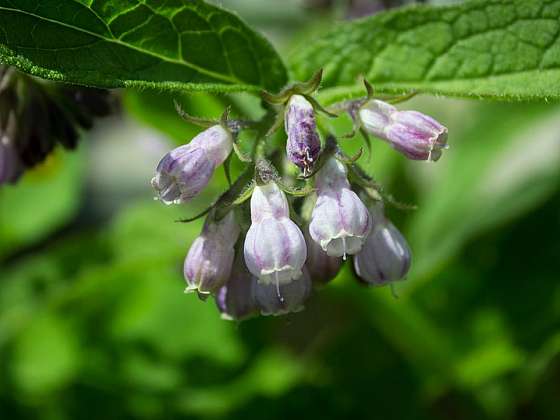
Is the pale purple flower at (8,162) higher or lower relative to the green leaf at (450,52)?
higher

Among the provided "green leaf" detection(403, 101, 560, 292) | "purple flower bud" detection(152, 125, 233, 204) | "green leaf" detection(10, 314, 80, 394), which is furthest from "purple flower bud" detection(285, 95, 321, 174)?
"green leaf" detection(10, 314, 80, 394)

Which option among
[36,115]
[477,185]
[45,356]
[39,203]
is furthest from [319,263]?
[39,203]

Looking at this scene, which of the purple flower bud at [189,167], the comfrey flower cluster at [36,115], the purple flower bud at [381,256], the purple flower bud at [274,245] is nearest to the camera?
the purple flower bud at [274,245]

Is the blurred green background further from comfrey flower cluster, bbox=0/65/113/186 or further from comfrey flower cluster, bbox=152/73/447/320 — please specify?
comfrey flower cluster, bbox=152/73/447/320

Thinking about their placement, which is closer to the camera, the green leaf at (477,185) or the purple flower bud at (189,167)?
the purple flower bud at (189,167)

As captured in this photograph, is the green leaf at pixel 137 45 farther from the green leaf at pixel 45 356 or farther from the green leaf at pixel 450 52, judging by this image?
the green leaf at pixel 45 356

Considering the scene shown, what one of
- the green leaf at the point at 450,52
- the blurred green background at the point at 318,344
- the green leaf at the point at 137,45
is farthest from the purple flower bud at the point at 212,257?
the blurred green background at the point at 318,344
